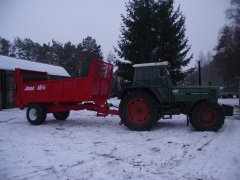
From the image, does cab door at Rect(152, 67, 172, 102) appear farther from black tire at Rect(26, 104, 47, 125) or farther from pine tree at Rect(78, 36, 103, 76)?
pine tree at Rect(78, 36, 103, 76)

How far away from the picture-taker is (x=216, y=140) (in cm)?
778

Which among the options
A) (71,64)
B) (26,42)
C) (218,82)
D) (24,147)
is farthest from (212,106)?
(218,82)

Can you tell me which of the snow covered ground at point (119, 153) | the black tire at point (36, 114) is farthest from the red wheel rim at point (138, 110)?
the black tire at point (36, 114)

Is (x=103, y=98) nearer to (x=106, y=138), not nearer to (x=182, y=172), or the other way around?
(x=106, y=138)

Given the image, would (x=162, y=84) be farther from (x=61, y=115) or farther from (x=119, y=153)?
(x=61, y=115)

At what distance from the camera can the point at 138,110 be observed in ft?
31.9

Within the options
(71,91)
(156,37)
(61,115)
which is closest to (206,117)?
(71,91)

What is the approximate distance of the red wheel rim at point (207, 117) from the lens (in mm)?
8953

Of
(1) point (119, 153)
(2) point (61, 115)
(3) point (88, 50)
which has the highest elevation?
(3) point (88, 50)

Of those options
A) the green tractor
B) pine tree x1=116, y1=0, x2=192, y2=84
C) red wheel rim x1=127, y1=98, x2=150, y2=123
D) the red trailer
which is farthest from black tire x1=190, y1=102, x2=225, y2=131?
pine tree x1=116, y1=0, x2=192, y2=84

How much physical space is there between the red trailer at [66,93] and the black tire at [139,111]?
78cm

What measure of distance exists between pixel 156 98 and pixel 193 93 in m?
1.27

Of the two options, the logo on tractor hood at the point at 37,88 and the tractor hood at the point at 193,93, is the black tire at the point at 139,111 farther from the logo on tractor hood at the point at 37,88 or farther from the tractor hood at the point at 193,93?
the logo on tractor hood at the point at 37,88

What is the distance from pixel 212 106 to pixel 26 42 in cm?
5996
